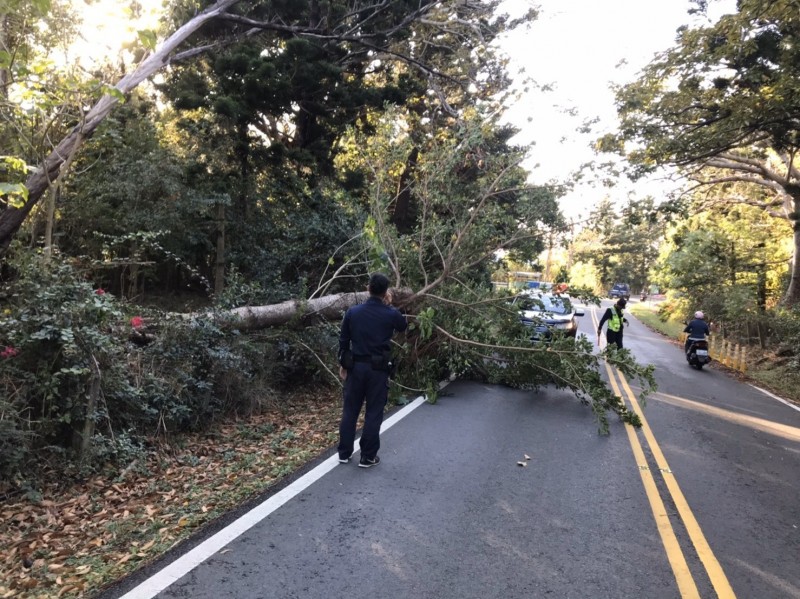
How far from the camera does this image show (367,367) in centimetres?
571

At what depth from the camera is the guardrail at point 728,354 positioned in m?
16.6

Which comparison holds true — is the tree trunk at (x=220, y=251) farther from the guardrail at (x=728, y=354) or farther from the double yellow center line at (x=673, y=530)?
the guardrail at (x=728, y=354)

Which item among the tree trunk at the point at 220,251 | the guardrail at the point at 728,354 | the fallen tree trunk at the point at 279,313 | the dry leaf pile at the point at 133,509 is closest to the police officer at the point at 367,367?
the dry leaf pile at the point at 133,509

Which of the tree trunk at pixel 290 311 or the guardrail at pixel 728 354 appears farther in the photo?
the guardrail at pixel 728 354

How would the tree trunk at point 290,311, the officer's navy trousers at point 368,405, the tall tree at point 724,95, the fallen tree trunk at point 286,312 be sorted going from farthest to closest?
the tall tree at point 724,95, the fallen tree trunk at point 286,312, the tree trunk at point 290,311, the officer's navy trousers at point 368,405

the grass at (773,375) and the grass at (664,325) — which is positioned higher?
the grass at (773,375)

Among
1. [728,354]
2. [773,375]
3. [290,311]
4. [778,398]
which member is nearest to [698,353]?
[773,375]

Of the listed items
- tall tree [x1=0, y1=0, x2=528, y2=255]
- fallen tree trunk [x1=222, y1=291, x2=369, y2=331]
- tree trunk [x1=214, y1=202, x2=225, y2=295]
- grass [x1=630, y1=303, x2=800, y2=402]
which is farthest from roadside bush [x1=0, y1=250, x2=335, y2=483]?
grass [x1=630, y1=303, x2=800, y2=402]

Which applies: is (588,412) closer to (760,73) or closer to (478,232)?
(478,232)

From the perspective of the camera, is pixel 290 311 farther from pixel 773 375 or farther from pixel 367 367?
pixel 773 375

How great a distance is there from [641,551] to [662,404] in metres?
6.44

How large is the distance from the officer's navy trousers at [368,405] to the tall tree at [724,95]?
883 cm

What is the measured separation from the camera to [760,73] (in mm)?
10945

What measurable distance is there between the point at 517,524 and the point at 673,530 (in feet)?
4.39
